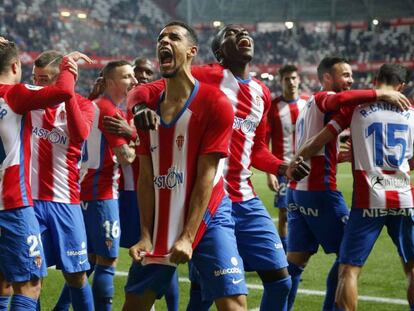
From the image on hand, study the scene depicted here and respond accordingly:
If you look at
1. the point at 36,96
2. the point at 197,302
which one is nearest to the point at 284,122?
the point at 197,302

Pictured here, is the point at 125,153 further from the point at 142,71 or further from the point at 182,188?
the point at 182,188

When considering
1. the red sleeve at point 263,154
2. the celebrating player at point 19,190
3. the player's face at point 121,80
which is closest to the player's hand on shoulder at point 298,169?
the red sleeve at point 263,154

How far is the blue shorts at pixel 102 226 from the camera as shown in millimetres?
6105

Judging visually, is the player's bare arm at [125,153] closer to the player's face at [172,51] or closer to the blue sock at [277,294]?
the blue sock at [277,294]

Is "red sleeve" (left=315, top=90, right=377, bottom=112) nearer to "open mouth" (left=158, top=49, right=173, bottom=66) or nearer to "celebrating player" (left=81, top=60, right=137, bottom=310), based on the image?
"celebrating player" (left=81, top=60, right=137, bottom=310)

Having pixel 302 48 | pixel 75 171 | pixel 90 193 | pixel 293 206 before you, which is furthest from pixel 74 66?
pixel 302 48

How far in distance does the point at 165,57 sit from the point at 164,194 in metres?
0.72

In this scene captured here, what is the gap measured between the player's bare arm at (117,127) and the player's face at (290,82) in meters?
4.06

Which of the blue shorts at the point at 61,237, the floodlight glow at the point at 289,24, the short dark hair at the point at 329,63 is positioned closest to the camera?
the blue shorts at the point at 61,237

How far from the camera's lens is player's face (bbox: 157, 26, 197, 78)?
406cm

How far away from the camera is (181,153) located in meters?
4.09

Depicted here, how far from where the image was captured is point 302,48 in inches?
1927

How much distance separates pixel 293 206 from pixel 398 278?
7.51ft

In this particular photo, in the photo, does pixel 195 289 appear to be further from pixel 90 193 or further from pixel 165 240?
pixel 165 240
